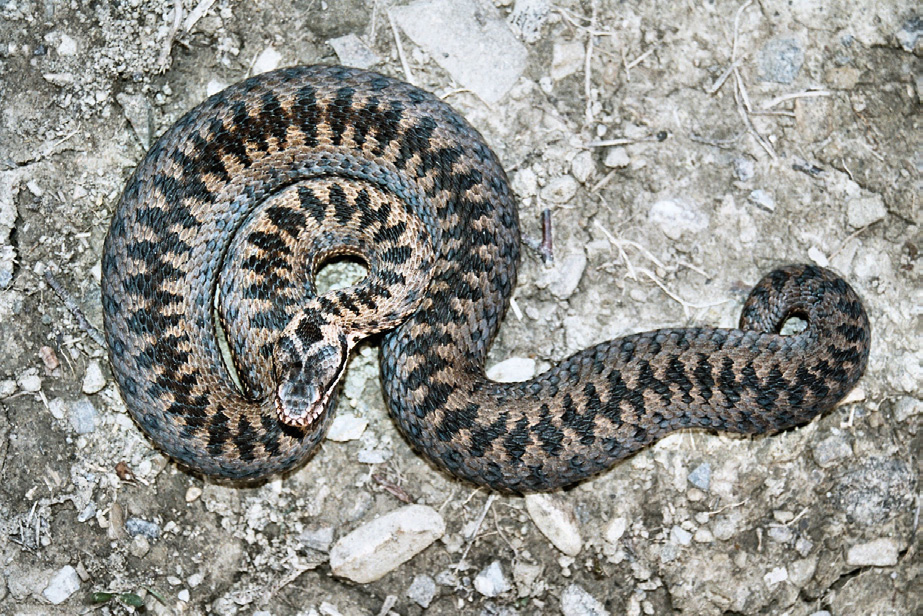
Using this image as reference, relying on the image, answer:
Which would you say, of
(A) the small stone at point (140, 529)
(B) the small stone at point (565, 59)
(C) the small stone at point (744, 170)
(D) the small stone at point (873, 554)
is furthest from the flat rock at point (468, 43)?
(D) the small stone at point (873, 554)

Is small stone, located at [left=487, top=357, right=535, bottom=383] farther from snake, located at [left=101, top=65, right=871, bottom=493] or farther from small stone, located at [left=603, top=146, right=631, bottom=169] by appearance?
small stone, located at [left=603, top=146, right=631, bottom=169]

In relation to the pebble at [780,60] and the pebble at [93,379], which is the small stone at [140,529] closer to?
the pebble at [93,379]

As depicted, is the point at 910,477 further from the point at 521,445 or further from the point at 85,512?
the point at 85,512

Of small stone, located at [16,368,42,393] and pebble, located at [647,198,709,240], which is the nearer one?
small stone, located at [16,368,42,393]

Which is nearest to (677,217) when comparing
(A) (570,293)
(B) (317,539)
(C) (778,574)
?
(A) (570,293)

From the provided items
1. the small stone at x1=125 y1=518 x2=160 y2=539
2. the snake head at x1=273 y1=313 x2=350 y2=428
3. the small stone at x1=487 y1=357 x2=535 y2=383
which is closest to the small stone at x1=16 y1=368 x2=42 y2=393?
the small stone at x1=125 y1=518 x2=160 y2=539

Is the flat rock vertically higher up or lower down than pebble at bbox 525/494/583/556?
higher up

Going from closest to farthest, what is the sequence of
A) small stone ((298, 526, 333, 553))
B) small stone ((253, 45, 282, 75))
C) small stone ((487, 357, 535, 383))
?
small stone ((298, 526, 333, 553))
small stone ((487, 357, 535, 383))
small stone ((253, 45, 282, 75))

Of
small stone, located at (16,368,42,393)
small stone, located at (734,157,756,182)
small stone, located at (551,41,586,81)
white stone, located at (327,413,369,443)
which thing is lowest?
white stone, located at (327,413,369,443)

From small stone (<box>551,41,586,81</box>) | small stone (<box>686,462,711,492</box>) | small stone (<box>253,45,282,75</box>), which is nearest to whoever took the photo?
small stone (<box>686,462,711,492</box>)
